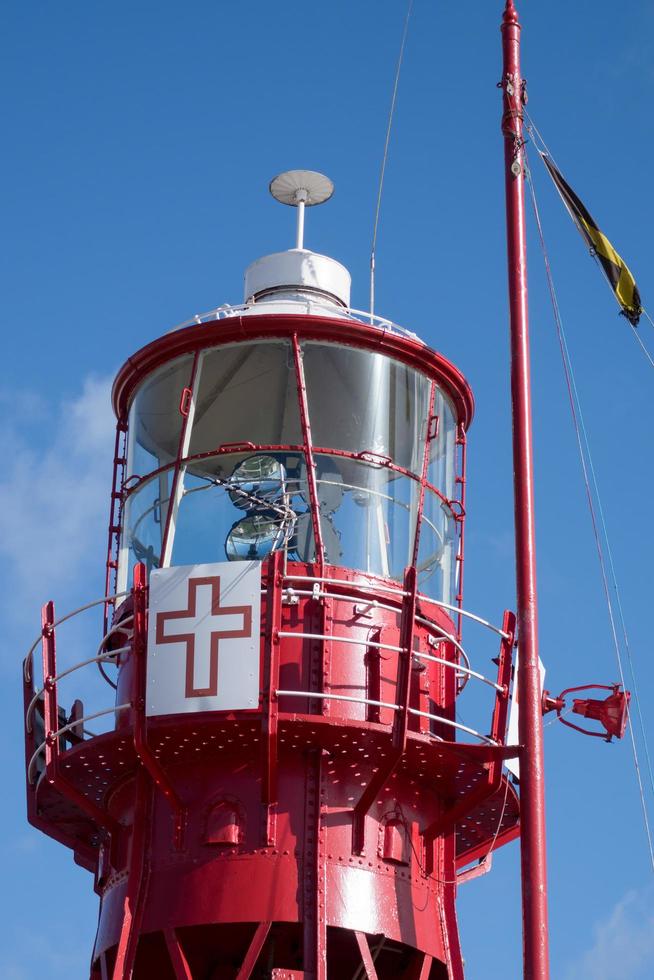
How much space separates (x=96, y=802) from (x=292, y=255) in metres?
6.46

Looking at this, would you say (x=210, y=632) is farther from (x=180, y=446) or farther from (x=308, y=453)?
(x=180, y=446)

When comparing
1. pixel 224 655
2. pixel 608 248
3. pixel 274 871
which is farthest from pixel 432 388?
pixel 274 871

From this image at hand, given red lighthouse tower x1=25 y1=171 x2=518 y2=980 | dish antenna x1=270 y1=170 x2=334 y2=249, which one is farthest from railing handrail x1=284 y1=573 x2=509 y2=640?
dish antenna x1=270 y1=170 x2=334 y2=249

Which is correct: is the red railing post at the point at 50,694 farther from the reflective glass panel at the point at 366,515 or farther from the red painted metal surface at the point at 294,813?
the reflective glass panel at the point at 366,515

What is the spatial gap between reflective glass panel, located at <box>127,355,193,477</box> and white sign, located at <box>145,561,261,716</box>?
262 cm

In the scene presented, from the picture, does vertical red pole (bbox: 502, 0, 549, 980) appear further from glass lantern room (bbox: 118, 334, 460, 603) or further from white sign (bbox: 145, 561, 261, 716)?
white sign (bbox: 145, 561, 261, 716)

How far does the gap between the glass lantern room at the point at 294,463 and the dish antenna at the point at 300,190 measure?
8.05 ft

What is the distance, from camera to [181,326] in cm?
1923

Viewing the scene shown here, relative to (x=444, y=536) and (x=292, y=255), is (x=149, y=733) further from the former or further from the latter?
(x=292, y=255)

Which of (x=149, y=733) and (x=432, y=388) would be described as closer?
(x=149, y=733)

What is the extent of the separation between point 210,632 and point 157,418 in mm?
3686

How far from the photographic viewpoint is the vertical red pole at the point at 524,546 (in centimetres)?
1553

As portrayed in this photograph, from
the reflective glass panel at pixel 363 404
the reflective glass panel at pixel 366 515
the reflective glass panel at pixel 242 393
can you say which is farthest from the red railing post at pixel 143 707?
the reflective glass panel at pixel 363 404

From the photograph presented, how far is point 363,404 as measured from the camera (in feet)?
61.8
